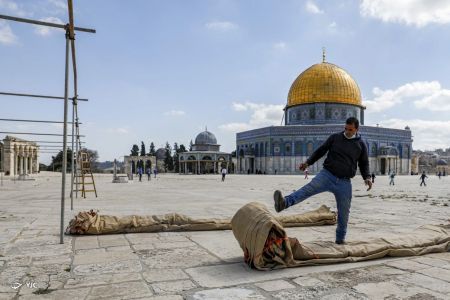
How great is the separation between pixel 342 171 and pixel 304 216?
78.5 inches

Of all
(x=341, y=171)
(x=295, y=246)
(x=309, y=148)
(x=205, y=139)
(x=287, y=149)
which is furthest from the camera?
(x=205, y=139)

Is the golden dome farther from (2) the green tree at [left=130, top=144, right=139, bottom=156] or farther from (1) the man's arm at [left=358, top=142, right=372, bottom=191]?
(1) the man's arm at [left=358, top=142, right=372, bottom=191]

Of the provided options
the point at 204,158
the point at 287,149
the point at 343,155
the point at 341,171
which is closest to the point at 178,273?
the point at 341,171

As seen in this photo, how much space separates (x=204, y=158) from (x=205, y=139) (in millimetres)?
5864

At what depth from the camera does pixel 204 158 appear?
6153cm

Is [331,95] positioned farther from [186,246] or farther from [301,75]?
[186,246]

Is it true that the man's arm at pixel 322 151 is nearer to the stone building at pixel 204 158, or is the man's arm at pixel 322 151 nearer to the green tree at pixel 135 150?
the stone building at pixel 204 158

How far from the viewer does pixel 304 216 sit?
5875 mm

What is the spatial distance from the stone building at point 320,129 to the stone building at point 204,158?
35.4 feet

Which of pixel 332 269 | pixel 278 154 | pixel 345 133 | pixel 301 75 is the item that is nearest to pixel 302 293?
pixel 332 269

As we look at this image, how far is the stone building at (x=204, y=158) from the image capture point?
60.8 m

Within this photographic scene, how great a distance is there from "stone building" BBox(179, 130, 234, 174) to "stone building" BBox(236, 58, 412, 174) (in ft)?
35.4

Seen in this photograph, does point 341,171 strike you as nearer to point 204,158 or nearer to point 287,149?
point 287,149

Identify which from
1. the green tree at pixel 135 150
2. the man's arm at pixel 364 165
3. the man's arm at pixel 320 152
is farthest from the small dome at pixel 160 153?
the man's arm at pixel 364 165
